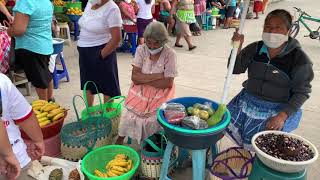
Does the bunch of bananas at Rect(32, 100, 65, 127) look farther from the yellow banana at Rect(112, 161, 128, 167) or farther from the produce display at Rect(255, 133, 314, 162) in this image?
the produce display at Rect(255, 133, 314, 162)

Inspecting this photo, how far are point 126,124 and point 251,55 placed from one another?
137 cm

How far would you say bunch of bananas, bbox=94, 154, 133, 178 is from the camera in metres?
2.61

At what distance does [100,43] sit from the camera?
3.34 metres

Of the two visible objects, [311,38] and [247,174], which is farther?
[311,38]

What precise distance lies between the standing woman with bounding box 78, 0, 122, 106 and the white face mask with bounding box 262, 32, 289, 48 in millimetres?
1478

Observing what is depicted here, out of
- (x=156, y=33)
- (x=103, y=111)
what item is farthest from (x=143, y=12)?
(x=156, y=33)

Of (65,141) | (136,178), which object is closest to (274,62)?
(136,178)

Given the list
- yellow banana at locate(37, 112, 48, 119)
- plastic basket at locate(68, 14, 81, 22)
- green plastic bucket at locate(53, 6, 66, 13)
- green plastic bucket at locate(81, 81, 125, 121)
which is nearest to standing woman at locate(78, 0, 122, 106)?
green plastic bucket at locate(81, 81, 125, 121)

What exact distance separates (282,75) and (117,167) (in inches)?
62.5

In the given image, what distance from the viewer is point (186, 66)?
6445mm

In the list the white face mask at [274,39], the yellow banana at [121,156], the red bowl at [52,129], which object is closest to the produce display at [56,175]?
the red bowl at [52,129]

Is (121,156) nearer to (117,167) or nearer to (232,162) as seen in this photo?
(117,167)

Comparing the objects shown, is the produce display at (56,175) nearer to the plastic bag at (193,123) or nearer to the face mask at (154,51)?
the plastic bag at (193,123)

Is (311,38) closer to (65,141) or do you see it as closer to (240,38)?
(240,38)
